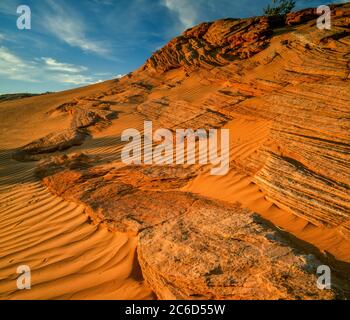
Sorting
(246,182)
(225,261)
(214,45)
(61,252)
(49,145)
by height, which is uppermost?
(214,45)

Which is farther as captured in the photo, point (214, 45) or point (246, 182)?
point (214, 45)

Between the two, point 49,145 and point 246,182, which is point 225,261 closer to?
point 246,182

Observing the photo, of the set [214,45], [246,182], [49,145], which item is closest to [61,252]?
[246,182]

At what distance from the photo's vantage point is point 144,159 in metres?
6.68

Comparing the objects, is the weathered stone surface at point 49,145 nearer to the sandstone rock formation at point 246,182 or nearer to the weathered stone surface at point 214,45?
the sandstone rock formation at point 246,182

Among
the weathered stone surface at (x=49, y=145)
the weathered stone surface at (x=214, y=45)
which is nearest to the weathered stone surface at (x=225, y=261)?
the weathered stone surface at (x=49, y=145)

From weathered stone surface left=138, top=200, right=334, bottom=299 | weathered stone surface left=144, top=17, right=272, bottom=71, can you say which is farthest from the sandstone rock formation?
weathered stone surface left=144, top=17, right=272, bottom=71

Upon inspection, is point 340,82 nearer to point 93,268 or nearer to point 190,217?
point 190,217

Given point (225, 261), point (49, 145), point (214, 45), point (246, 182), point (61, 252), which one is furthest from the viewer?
point (214, 45)

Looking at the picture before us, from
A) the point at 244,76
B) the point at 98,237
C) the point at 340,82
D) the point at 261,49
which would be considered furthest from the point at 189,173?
the point at 261,49

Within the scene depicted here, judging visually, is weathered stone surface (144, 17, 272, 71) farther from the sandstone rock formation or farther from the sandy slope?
the sandy slope

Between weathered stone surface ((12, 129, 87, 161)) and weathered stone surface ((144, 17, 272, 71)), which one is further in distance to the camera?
weathered stone surface ((144, 17, 272, 71))

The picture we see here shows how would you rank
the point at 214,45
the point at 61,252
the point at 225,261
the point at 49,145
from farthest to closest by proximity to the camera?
1. the point at 214,45
2. the point at 49,145
3. the point at 61,252
4. the point at 225,261
